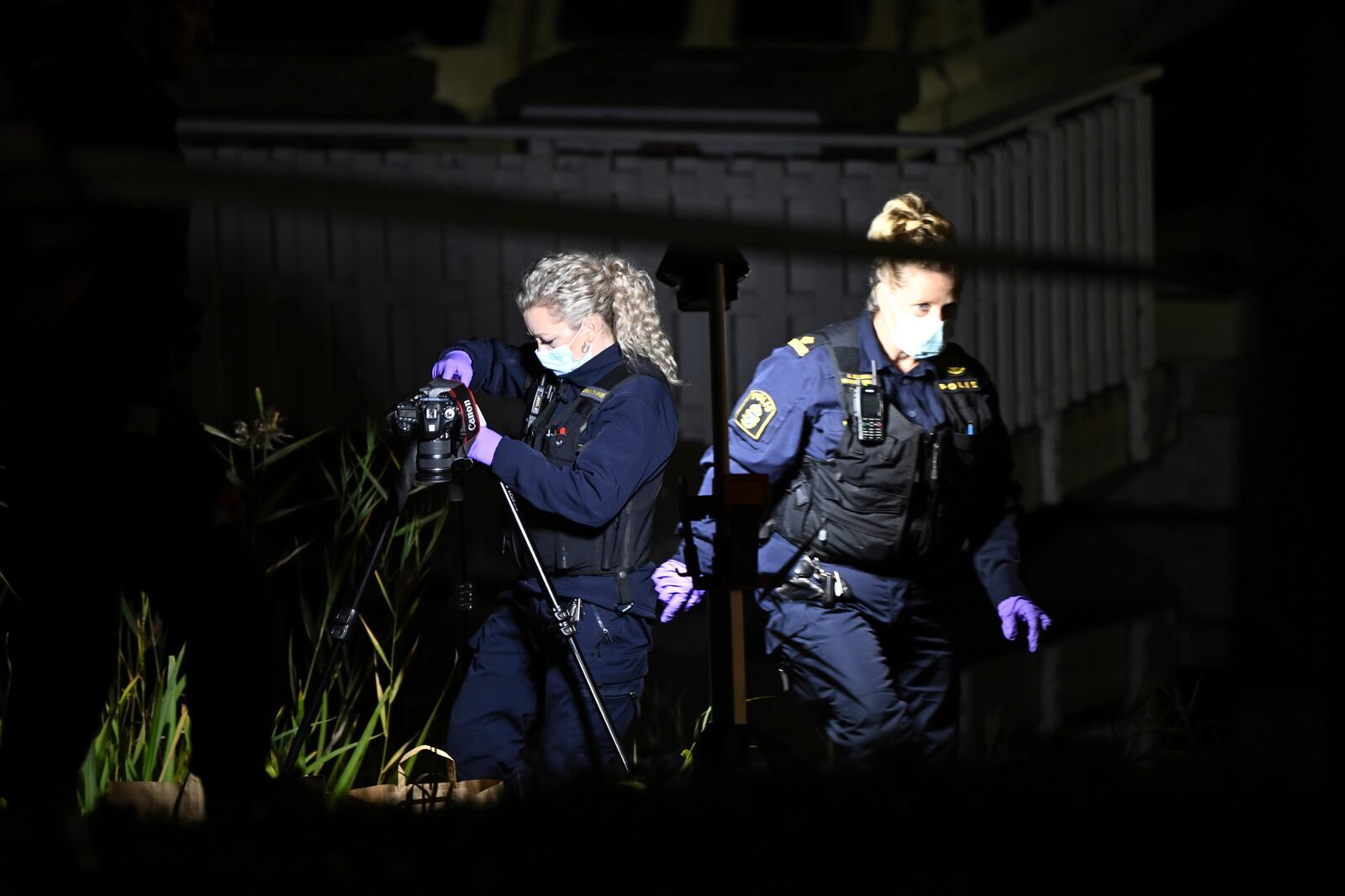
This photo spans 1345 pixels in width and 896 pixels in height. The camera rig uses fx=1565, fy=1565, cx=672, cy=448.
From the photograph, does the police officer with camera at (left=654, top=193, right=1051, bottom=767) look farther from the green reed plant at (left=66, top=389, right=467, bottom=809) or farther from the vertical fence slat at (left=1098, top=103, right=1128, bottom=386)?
the vertical fence slat at (left=1098, top=103, right=1128, bottom=386)

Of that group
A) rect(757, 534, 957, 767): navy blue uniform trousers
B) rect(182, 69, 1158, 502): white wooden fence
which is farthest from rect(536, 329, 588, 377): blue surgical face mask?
rect(182, 69, 1158, 502): white wooden fence

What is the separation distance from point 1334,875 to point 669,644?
13.7 feet

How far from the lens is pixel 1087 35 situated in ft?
29.6

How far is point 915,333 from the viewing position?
334cm

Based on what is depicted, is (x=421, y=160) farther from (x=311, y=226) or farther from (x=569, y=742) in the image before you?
(x=569, y=742)

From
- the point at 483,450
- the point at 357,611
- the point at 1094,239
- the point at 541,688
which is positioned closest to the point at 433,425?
the point at 483,450

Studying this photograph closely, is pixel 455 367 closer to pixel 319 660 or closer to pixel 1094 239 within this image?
pixel 319 660

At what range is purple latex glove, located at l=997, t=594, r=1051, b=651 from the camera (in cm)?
328

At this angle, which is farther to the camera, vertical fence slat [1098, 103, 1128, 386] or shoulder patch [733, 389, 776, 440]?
vertical fence slat [1098, 103, 1128, 386]

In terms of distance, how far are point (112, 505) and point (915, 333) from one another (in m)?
1.80

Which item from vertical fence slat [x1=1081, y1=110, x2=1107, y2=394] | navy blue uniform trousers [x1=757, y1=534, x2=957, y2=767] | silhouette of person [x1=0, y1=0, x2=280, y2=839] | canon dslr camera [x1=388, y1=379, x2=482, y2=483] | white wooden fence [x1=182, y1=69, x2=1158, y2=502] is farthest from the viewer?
vertical fence slat [x1=1081, y1=110, x2=1107, y2=394]

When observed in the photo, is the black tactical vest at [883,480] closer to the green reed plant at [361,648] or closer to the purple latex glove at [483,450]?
the purple latex glove at [483,450]

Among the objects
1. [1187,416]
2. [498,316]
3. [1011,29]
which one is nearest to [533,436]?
[498,316]

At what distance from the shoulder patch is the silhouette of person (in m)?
1.35
